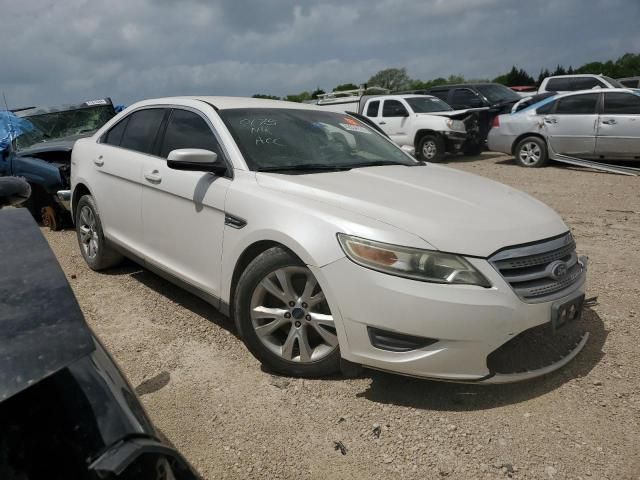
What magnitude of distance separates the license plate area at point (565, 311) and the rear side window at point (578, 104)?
8.95 metres

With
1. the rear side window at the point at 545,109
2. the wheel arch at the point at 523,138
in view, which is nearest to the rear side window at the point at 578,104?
the rear side window at the point at 545,109

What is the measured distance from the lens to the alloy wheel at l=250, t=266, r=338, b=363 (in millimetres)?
2826

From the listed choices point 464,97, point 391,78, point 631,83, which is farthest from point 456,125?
point 391,78

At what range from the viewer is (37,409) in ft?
3.48

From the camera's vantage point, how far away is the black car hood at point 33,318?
3.48 ft

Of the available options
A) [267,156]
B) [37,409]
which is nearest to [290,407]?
[267,156]

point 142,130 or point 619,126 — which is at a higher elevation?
point 142,130

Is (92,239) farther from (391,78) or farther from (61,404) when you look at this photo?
(391,78)

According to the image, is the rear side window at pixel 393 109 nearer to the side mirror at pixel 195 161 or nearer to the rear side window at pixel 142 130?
the rear side window at pixel 142 130

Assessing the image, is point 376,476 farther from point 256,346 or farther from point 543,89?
point 543,89

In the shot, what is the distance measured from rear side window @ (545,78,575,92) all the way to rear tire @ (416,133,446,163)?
491 centimetres

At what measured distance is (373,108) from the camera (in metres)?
14.0

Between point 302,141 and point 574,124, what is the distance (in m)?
8.80

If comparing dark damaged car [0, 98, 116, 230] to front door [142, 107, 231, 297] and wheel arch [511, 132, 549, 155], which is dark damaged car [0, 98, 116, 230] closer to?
front door [142, 107, 231, 297]
